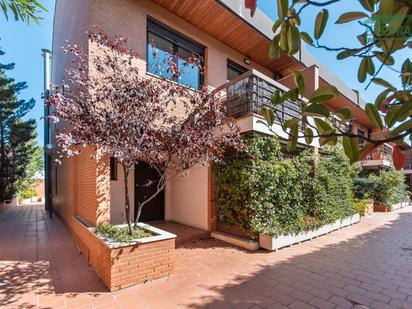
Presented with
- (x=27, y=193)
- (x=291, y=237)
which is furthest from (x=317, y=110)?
(x=27, y=193)

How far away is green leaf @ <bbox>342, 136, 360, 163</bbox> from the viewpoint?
1253mm

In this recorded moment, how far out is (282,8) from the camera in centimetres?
125

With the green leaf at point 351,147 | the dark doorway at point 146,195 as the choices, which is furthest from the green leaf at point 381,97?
the dark doorway at point 146,195

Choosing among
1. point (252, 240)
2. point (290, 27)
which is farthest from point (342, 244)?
point (290, 27)

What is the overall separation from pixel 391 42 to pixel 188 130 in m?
4.13

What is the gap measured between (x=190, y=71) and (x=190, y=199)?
14.5 feet

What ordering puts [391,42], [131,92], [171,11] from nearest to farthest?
[391,42]
[131,92]
[171,11]

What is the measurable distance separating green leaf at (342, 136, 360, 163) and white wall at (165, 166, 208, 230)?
6.83m

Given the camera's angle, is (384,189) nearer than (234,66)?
No

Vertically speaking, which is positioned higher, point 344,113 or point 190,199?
point 344,113

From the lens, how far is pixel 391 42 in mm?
1171

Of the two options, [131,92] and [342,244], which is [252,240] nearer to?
[342,244]

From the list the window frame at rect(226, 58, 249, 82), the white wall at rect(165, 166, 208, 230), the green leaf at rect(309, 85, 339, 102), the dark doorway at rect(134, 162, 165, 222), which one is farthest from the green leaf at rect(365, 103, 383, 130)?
the window frame at rect(226, 58, 249, 82)

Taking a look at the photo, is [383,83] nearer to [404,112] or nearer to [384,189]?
[404,112]
